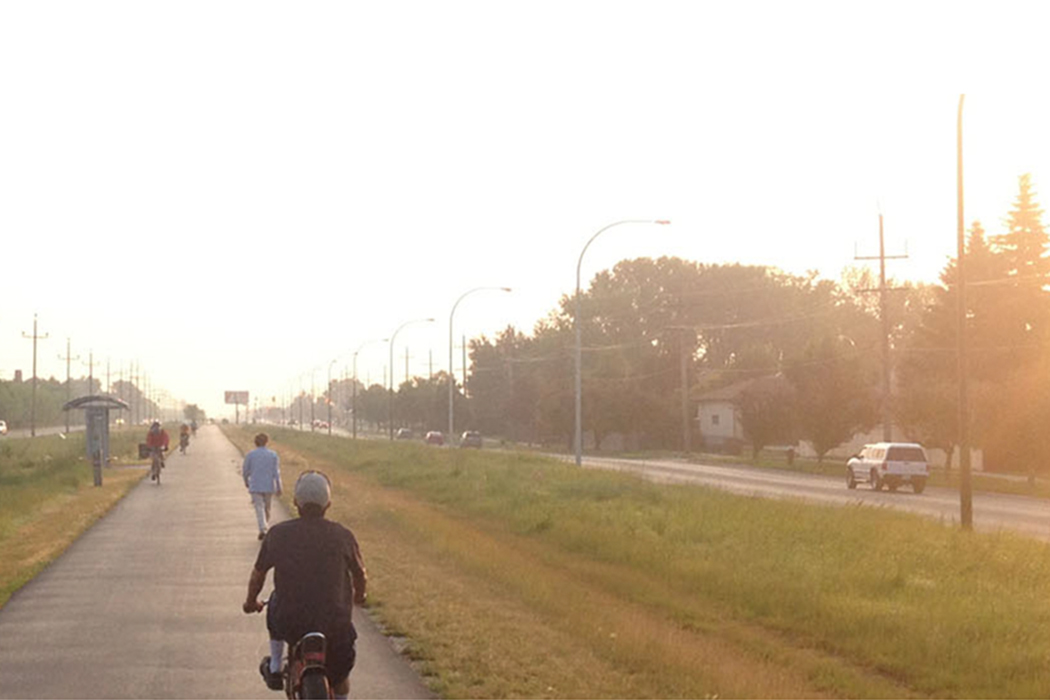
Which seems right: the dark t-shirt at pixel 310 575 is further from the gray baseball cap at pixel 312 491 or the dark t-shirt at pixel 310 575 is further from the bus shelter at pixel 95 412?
the bus shelter at pixel 95 412

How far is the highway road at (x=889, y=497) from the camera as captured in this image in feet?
111

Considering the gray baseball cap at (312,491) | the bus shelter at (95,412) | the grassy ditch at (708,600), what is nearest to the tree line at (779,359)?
the grassy ditch at (708,600)

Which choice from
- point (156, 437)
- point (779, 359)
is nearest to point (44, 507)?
point (156, 437)

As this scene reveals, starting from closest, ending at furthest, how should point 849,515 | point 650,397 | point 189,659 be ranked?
1. point 189,659
2. point 849,515
3. point 650,397

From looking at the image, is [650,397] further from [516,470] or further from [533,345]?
[516,470]

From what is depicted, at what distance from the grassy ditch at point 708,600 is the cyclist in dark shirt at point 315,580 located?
3.02 meters

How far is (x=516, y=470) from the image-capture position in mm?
47188

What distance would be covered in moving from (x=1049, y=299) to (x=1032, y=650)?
222 feet

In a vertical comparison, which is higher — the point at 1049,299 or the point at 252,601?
the point at 1049,299

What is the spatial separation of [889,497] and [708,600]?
26876mm

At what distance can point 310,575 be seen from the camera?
8.30m

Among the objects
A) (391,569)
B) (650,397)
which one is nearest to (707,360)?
(650,397)

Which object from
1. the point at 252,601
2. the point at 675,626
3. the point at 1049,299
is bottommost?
the point at 675,626

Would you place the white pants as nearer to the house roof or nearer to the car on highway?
the house roof
